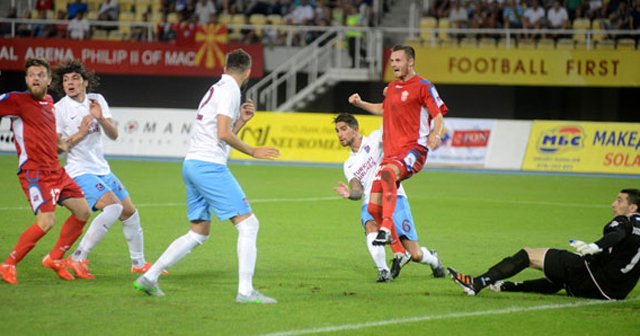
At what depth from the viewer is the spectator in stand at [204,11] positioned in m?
34.6

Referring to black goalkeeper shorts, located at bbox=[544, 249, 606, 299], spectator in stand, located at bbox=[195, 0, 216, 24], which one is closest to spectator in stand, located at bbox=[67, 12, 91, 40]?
spectator in stand, located at bbox=[195, 0, 216, 24]

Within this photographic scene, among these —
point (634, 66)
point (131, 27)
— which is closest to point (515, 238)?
point (634, 66)

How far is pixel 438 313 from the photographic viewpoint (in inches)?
342

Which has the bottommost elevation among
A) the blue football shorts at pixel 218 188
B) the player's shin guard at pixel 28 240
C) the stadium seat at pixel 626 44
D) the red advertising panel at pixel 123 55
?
the red advertising panel at pixel 123 55

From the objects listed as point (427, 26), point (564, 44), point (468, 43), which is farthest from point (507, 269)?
point (427, 26)

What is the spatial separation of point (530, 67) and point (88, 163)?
2275 centimetres

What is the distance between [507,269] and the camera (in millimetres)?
9461

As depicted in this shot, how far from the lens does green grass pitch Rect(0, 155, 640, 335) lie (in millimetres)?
8086

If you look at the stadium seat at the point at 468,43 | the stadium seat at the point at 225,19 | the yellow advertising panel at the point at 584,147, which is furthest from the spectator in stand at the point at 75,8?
the yellow advertising panel at the point at 584,147

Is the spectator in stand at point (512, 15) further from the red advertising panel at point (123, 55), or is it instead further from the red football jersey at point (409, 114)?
the red football jersey at point (409, 114)

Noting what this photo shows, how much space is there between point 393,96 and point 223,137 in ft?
8.08

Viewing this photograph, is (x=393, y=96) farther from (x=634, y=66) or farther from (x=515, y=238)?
(x=634, y=66)

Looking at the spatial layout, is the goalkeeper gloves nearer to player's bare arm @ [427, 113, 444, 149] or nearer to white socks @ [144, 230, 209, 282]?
player's bare arm @ [427, 113, 444, 149]

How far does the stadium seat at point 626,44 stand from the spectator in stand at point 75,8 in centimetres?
1789
